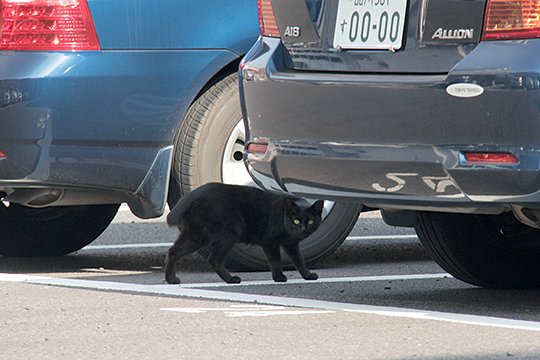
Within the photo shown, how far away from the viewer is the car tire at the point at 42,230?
9117mm

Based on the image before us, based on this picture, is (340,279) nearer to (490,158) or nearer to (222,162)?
(222,162)

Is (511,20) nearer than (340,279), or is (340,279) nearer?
(511,20)

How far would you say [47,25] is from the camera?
7852 millimetres

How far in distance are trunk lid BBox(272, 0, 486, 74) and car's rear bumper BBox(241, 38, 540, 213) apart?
59 millimetres

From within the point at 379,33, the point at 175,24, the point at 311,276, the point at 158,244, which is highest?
the point at 379,33

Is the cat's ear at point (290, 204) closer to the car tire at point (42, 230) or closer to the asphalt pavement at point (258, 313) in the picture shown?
the asphalt pavement at point (258, 313)

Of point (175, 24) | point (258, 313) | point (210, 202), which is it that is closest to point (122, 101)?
point (175, 24)

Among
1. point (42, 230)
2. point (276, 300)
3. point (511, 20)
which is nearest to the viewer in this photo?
point (511, 20)

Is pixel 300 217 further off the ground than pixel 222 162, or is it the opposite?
pixel 222 162

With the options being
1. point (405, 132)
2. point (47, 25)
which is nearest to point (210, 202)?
point (47, 25)

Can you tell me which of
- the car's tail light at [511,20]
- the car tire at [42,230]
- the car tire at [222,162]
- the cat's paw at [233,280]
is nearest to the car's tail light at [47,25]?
the car tire at [222,162]

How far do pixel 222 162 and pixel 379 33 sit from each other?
2118mm

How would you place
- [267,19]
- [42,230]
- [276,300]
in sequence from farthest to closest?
[42,230] < [276,300] < [267,19]

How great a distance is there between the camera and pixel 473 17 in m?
6.17
